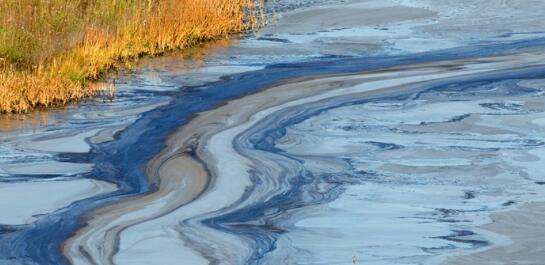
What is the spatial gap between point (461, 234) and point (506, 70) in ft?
14.1

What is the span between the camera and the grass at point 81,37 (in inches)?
348

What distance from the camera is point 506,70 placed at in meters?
9.73

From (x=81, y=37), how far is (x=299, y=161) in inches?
140

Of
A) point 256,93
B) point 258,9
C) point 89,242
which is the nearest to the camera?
point 89,242

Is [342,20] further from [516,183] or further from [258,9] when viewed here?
[516,183]

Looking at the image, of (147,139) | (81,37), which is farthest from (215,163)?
(81,37)

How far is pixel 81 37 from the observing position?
10148 millimetres

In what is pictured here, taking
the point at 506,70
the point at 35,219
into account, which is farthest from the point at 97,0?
the point at 35,219

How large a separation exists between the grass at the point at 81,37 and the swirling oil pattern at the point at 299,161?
0.28 m

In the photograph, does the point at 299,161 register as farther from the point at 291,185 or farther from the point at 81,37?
the point at 81,37

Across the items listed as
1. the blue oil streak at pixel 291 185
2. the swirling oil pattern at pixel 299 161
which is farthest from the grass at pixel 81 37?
the blue oil streak at pixel 291 185

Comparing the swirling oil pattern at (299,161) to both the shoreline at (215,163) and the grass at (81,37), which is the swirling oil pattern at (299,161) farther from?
the grass at (81,37)

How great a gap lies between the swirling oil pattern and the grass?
28cm

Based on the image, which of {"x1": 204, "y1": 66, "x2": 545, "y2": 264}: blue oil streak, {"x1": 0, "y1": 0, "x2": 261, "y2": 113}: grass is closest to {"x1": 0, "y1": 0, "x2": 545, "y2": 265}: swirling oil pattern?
{"x1": 204, "y1": 66, "x2": 545, "y2": 264}: blue oil streak
